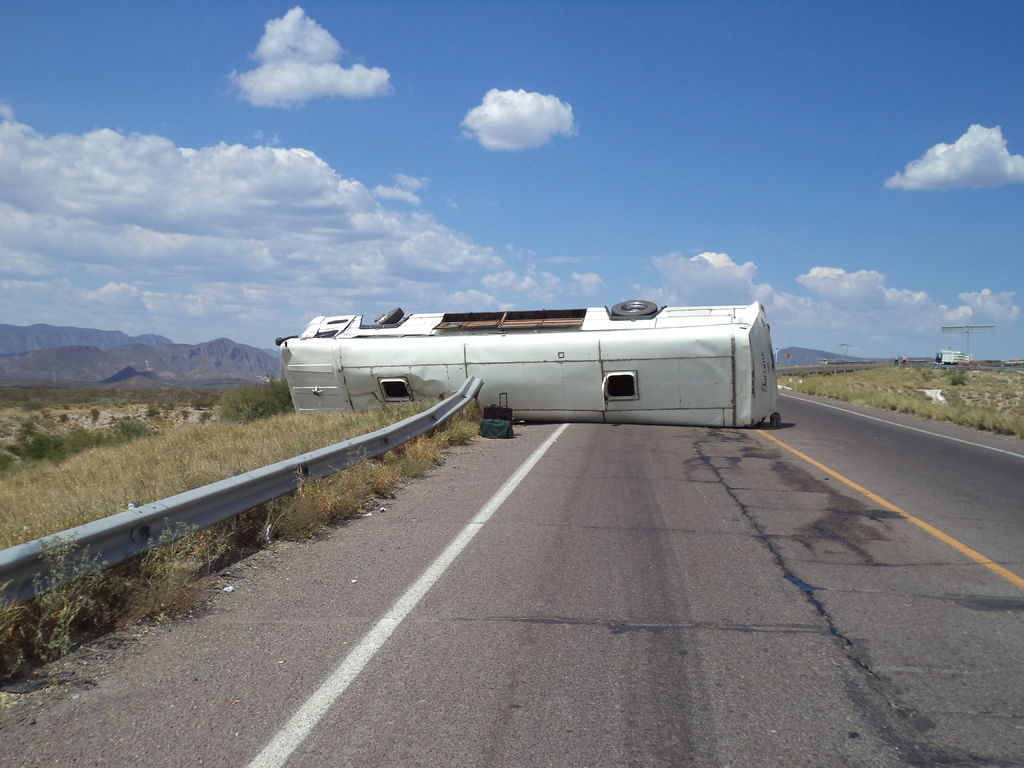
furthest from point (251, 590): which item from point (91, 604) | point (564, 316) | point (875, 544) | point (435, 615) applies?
point (564, 316)

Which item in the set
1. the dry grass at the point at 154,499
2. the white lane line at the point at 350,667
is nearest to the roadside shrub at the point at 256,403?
the dry grass at the point at 154,499

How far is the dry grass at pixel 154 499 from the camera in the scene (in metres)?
5.03

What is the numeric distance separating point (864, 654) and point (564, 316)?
16657 mm

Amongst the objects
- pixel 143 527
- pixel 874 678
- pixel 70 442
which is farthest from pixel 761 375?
Result: pixel 70 442

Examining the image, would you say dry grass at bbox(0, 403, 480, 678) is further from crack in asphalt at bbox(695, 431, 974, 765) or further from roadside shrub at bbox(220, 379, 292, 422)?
roadside shrub at bbox(220, 379, 292, 422)

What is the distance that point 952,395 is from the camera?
4297 cm

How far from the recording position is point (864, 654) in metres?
5.00

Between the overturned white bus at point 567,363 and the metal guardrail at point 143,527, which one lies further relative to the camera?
the overturned white bus at point 567,363

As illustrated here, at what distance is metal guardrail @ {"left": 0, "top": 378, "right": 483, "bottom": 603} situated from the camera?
4.87 meters

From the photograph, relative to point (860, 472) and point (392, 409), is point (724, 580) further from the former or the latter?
point (392, 409)

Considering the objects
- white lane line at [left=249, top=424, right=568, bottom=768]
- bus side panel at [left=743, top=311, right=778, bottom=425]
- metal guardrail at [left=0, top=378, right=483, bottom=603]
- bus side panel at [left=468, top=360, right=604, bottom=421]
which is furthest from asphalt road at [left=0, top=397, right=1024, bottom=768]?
bus side panel at [left=468, top=360, right=604, bottom=421]

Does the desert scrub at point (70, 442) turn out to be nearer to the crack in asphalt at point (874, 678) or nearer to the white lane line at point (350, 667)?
the white lane line at point (350, 667)

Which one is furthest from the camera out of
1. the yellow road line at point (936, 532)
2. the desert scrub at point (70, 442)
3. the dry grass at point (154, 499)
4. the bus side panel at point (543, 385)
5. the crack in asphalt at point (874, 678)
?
the desert scrub at point (70, 442)

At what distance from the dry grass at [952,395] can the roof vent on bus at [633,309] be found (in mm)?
9517
